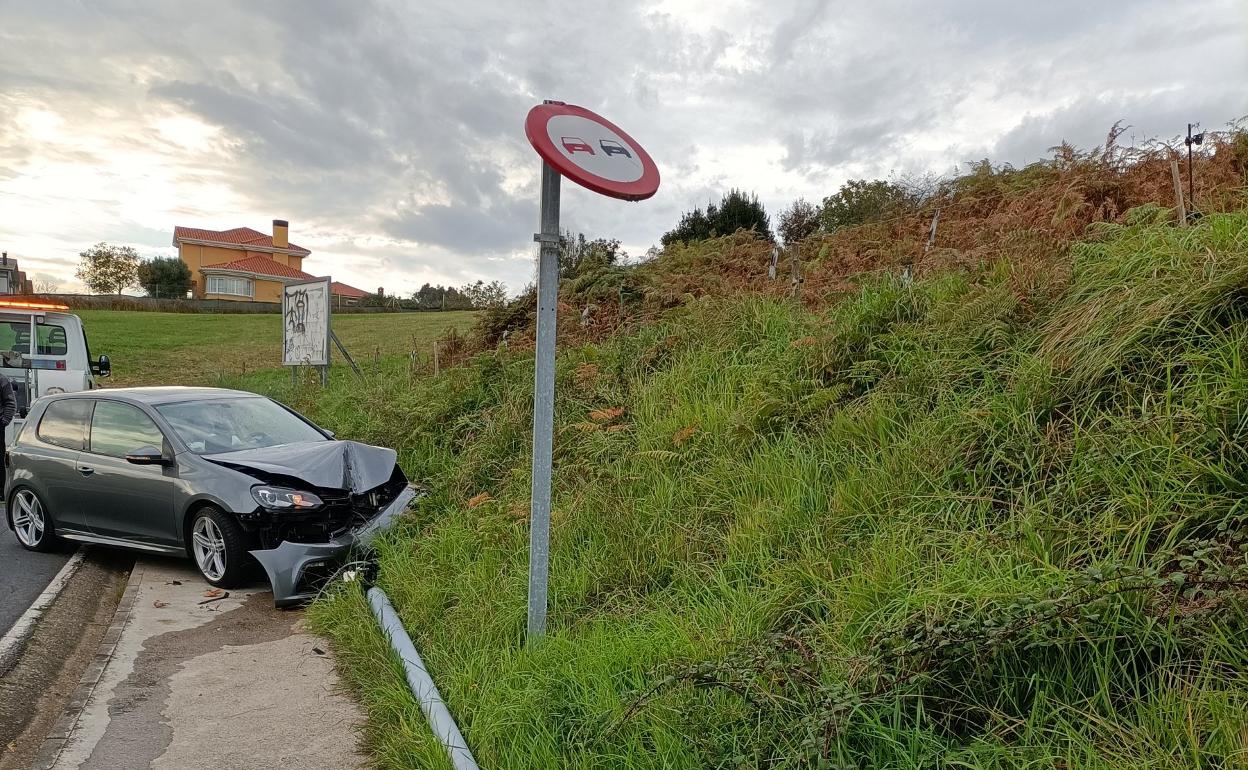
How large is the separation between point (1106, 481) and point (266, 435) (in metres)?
6.59

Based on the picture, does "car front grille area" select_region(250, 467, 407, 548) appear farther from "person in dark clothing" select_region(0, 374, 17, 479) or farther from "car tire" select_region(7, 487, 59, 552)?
"person in dark clothing" select_region(0, 374, 17, 479)

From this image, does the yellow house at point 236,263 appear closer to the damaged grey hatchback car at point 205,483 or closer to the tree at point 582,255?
the tree at point 582,255

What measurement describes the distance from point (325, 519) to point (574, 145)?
3.85 meters

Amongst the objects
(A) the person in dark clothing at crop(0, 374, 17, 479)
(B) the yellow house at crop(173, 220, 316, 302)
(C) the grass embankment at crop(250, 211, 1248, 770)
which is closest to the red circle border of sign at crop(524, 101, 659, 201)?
(C) the grass embankment at crop(250, 211, 1248, 770)

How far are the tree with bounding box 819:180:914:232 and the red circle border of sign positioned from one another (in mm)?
7972

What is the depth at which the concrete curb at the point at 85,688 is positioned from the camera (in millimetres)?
3705

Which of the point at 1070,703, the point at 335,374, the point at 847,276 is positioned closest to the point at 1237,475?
the point at 1070,703

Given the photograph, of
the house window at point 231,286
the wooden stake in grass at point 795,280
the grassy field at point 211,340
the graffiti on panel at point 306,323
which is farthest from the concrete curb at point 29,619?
the house window at point 231,286

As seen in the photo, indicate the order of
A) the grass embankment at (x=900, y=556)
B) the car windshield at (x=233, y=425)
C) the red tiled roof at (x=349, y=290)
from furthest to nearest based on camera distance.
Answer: the red tiled roof at (x=349, y=290), the car windshield at (x=233, y=425), the grass embankment at (x=900, y=556)

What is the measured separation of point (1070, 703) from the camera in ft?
7.87

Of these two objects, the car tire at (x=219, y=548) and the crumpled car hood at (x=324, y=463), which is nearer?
the car tire at (x=219, y=548)

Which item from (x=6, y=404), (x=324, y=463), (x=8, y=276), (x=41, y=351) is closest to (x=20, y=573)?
(x=324, y=463)

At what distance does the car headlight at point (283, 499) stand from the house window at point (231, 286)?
218ft

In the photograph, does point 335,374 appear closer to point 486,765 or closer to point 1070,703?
point 486,765
